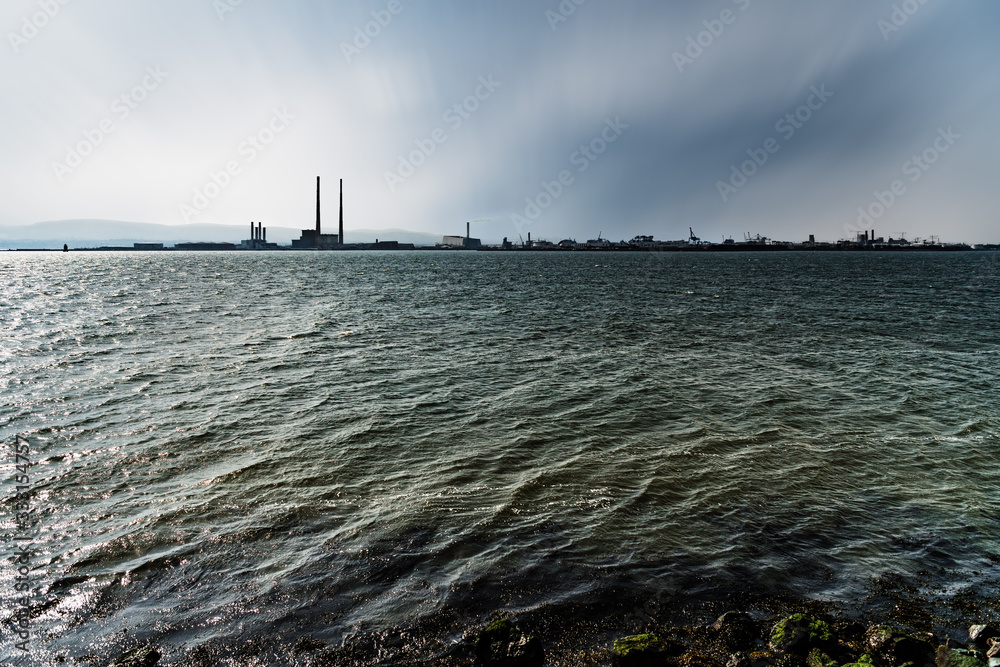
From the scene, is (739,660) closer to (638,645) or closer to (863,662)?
(638,645)

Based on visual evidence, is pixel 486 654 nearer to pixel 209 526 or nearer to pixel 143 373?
pixel 209 526

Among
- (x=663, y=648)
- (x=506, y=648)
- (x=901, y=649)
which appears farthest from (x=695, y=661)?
(x=901, y=649)

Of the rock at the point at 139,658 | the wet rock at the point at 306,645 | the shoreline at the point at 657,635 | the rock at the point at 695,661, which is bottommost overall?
the rock at the point at 139,658

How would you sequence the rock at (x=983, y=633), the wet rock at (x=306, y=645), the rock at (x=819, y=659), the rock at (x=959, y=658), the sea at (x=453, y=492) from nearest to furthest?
the rock at (x=959, y=658) < the rock at (x=819, y=659) < the wet rock at (x=306, y=645) < the rock at (x=983, y=633) < the sea at (x=453, y=492)

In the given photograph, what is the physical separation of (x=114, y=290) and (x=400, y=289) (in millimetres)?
33884

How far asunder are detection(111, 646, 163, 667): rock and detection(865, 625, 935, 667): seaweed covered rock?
8.83 m

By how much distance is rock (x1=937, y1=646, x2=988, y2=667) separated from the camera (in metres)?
5.79

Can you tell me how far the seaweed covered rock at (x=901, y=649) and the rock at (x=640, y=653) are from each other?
8.91 feet

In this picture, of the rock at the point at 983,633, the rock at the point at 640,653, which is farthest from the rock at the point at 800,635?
the rock at the point at 983,633

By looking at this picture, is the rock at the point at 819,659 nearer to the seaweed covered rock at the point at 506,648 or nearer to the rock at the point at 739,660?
the rock at the point at 739,660

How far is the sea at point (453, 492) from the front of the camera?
7207 mm

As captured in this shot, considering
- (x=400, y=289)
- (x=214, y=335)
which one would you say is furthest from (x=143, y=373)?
(x=400, y=289)

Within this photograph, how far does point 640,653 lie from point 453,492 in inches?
215

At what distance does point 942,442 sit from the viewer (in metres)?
14.3
